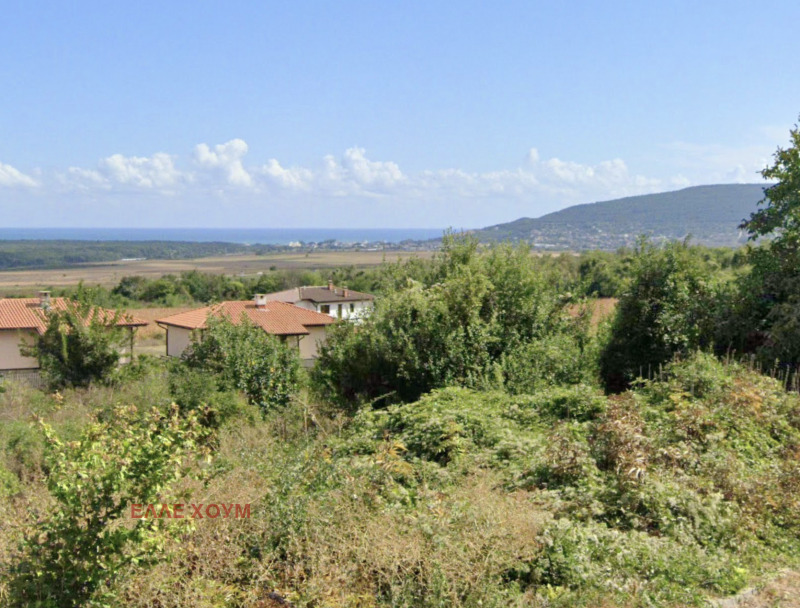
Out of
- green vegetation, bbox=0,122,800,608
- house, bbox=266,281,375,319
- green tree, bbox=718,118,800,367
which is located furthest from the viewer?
house, bbox=266,281,375,319

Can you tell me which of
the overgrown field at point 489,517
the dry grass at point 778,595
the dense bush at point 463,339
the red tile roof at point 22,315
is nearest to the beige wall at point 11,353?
the red tile roof at point 22,315

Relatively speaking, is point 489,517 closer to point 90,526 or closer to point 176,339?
point 90,526

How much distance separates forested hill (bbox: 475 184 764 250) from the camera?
94250 mm

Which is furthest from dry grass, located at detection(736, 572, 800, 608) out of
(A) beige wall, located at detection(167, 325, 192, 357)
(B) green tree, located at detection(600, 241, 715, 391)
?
(A) beige wall, located at detection(167, 325, 192, 357)

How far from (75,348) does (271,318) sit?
1386cm

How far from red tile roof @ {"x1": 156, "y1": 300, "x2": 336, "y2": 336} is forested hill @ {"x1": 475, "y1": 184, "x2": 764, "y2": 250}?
48.9 metres

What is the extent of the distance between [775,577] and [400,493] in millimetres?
3075

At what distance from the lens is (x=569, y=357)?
13805mm

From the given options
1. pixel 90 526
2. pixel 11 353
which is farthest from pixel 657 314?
pixel 11 353

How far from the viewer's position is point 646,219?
108 meters

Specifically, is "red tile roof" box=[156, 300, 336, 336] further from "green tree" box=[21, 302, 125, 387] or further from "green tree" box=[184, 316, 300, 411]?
"green tree" box=[184, 316, 300, 411]

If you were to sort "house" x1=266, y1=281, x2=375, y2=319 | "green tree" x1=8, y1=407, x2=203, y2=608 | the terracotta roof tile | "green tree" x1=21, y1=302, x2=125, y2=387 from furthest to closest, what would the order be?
the terracotta roof tile, "house" x1=266, y1=281, x2=375, y2=319, "green tree" x1=21, y1=302, x2=125, y2=387, "green tree" x1=8, y1=407, x2=203, y2=608

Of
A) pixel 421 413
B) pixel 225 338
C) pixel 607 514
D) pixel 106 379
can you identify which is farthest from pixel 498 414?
pixel 106 379

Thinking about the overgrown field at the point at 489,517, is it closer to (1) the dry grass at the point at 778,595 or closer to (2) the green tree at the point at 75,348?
(1) the dry grass at the point at 778,595
